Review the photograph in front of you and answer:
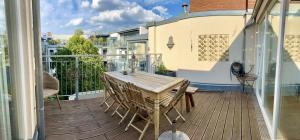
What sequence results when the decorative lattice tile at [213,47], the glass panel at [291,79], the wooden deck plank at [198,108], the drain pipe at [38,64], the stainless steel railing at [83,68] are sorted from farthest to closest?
1. the decorative lattice tile at [213,47]
2. the stainless steel railing at [83,68]
3. the wooden deck plank at [198,108]
4. the drain pipe at [38,64]
5. the glass panel at [291,79]

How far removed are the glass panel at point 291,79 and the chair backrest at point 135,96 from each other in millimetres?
1800

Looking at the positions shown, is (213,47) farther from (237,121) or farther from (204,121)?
(204,121)

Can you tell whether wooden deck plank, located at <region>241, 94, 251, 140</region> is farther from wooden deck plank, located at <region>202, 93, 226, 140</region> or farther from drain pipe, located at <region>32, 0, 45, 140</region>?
drain pipe, located at <region>32, 0, 45, 140</region>

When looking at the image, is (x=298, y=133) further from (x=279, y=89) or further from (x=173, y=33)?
(x=173, y=33)

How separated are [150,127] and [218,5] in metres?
5.29

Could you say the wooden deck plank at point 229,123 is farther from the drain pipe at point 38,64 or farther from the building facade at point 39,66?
the drain pipe at point 38,64

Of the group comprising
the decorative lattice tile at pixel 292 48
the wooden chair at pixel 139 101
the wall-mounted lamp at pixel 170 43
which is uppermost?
the wall-mounted lamp at pixel 170 43

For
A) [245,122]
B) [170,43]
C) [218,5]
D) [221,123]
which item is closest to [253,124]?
[245,122]

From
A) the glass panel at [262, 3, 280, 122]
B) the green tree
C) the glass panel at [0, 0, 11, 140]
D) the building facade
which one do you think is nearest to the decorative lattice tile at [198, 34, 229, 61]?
the building facade

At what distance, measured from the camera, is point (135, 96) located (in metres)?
3.20

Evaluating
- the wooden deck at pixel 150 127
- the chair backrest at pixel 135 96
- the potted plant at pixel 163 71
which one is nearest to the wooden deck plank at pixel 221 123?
the wooden deck at pixel 150 127

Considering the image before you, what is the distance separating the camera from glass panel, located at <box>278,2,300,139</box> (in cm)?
249

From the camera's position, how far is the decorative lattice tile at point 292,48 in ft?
8.27

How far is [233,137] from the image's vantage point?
126 inches
